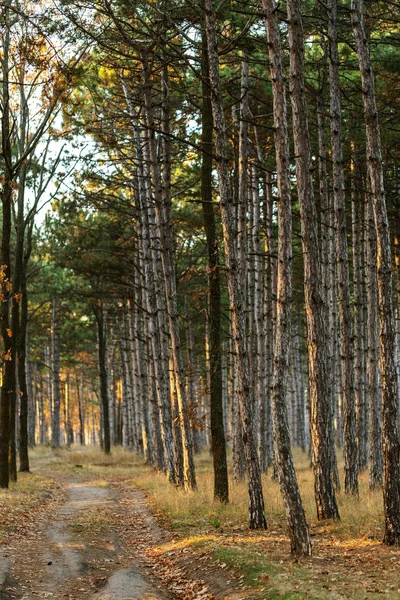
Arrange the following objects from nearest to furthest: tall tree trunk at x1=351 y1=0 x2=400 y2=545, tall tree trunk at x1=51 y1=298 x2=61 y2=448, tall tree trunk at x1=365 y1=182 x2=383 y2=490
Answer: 1. tall tree trunk at x1=351 y1=0 x2=400 y2=545
2. tall tree trunk at x1=365 y1=182 x2=383 y2=490
3. tall tree trunk at x1=51 y1=298 x2=61 y2=448

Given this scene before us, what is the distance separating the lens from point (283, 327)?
34.5 ft

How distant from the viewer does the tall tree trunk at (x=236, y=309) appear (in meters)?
12.5

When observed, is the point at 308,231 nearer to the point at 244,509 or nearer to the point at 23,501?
the point at 244,509

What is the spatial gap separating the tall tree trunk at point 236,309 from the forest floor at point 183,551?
2.22 feet

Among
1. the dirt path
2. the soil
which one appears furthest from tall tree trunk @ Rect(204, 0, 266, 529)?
the dirt path

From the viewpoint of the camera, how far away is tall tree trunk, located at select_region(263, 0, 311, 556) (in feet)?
32.7

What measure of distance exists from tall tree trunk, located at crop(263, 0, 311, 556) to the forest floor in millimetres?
526

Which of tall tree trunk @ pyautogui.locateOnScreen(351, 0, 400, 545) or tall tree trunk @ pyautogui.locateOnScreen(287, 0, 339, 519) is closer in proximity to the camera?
tall tree trunk @ pyautogui.locateOnScreen(351, 0, 400, 545)

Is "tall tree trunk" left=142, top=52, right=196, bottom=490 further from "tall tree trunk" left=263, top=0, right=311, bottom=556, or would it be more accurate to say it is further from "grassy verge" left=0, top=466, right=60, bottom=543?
"tall tree trunk" left=263, top=0, right=311, bottom=556

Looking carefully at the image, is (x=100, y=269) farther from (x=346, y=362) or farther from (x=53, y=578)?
(x=53, y=578)

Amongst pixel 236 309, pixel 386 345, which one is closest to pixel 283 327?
pixel 386 345

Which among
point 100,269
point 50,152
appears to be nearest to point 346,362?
point 50,152

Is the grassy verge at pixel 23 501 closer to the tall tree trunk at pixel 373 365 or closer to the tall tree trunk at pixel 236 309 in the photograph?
the tall tree trunk at pixel 236 309

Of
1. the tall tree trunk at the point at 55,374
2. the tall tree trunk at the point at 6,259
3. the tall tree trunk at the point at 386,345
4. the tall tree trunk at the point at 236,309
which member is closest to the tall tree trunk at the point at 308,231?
the tall tree trunk at the point at 386,345
